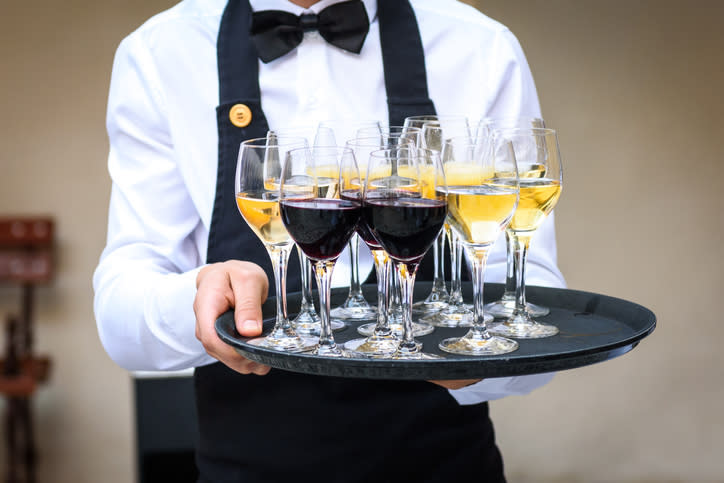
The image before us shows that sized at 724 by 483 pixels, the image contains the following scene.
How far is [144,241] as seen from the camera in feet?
5.40

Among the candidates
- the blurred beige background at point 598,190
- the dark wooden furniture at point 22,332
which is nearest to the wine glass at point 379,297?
the blurred beige background at point 598,190

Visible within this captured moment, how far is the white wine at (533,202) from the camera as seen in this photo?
1271mm

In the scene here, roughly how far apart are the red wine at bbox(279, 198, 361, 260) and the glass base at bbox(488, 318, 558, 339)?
29 cm

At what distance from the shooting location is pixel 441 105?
179 centimetres

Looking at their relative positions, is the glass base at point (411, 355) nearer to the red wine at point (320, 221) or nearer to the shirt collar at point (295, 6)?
the red wine at point (320, 221)

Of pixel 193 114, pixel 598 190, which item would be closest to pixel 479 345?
pixel 193 114

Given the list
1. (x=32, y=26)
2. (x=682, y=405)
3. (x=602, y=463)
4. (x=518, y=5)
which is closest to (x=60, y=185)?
(x=32, y=26)

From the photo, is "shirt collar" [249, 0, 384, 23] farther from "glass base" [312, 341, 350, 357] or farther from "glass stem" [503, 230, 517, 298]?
"glass base" [312, 341, 350, 357]

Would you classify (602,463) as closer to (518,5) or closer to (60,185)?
(518,5)

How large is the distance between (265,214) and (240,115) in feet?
1.63

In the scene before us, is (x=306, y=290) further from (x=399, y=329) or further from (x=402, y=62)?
(x=402, y=62)

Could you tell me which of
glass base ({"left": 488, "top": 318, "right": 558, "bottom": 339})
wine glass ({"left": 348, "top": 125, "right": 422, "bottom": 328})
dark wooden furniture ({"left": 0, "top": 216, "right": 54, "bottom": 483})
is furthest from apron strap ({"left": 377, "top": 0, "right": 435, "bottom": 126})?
dark wooden furniture ({"left": 0, "top": 216, "right": 54, "bottom": 483})

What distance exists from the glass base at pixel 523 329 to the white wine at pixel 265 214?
362 mm

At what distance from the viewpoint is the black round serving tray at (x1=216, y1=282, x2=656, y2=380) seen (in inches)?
38.5
